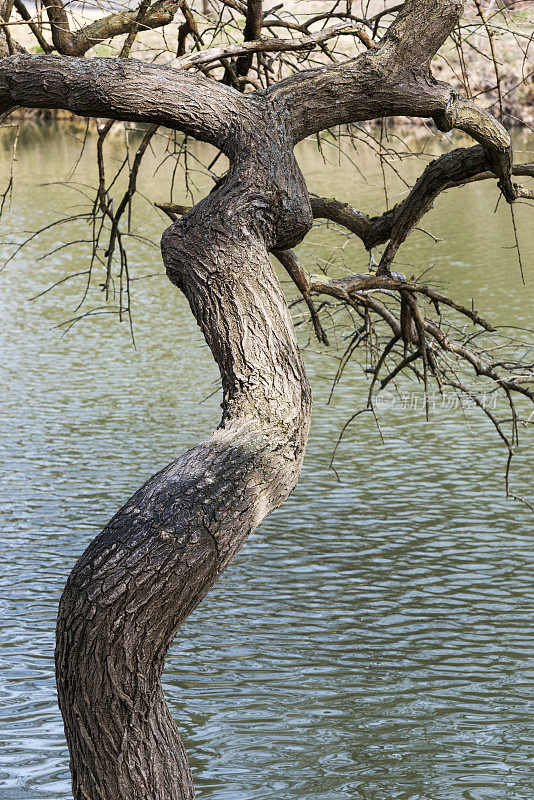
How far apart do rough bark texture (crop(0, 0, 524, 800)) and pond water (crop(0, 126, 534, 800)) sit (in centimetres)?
232

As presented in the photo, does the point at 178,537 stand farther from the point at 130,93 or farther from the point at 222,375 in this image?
the point at 130,93

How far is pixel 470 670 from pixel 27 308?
8.51m

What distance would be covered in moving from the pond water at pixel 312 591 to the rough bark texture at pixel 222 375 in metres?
2.32

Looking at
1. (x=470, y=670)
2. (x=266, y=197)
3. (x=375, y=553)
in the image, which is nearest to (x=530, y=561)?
(x=375, y=553)

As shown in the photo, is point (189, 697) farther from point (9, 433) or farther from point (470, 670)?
point (9, 433)

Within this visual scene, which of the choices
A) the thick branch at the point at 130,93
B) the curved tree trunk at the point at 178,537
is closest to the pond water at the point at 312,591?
the curved tree trunk at the point at 178,537

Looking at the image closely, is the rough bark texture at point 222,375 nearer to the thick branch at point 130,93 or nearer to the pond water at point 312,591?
the thick branch at point 130,93

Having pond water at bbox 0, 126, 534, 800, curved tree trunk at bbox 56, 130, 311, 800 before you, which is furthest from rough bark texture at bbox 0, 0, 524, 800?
pond water at bbox 0, 126, 534, 800

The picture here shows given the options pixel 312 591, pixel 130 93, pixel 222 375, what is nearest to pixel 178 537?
pixel 222 375

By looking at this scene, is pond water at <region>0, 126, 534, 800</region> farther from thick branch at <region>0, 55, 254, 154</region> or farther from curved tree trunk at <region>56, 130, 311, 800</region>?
thick branch at <region>0, 55, 254, 154</region>

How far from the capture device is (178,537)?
1.61 meters

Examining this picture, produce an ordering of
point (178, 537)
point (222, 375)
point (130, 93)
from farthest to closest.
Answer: point (130, 93), point (222, 375), point (178, 537)

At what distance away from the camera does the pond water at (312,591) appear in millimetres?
4043

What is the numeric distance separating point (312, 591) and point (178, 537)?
4.18 meters
